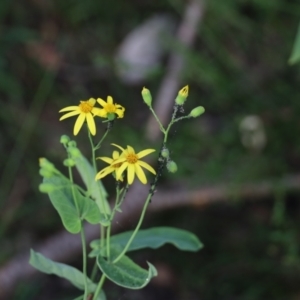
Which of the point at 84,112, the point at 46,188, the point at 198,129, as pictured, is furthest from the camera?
the point at 198,129

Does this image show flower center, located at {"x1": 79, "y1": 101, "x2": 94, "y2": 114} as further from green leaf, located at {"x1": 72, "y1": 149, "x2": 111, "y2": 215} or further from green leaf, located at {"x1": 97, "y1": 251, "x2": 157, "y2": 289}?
green leaf, located at {"x1": 97, "y1": 251, "x2": 157, "y2": 289}

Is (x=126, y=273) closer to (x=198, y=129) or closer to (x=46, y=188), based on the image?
(x=46, y=188)

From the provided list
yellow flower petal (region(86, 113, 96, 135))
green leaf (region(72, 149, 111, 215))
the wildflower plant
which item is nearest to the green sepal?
the wildflower plant

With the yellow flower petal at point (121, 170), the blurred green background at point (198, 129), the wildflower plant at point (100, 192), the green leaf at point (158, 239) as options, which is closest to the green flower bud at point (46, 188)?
the wildflower plant at point (100, 192)

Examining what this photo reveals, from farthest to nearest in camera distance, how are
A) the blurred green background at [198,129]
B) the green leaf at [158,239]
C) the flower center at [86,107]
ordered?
the blurred green background at [198,129]
the green leaf at [158,239]
the flower center at [86,107]

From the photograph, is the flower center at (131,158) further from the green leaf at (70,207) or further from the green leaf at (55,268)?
the green leaf at (55,268)

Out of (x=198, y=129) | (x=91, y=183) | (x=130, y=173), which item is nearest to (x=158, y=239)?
(x=91, y=183)
